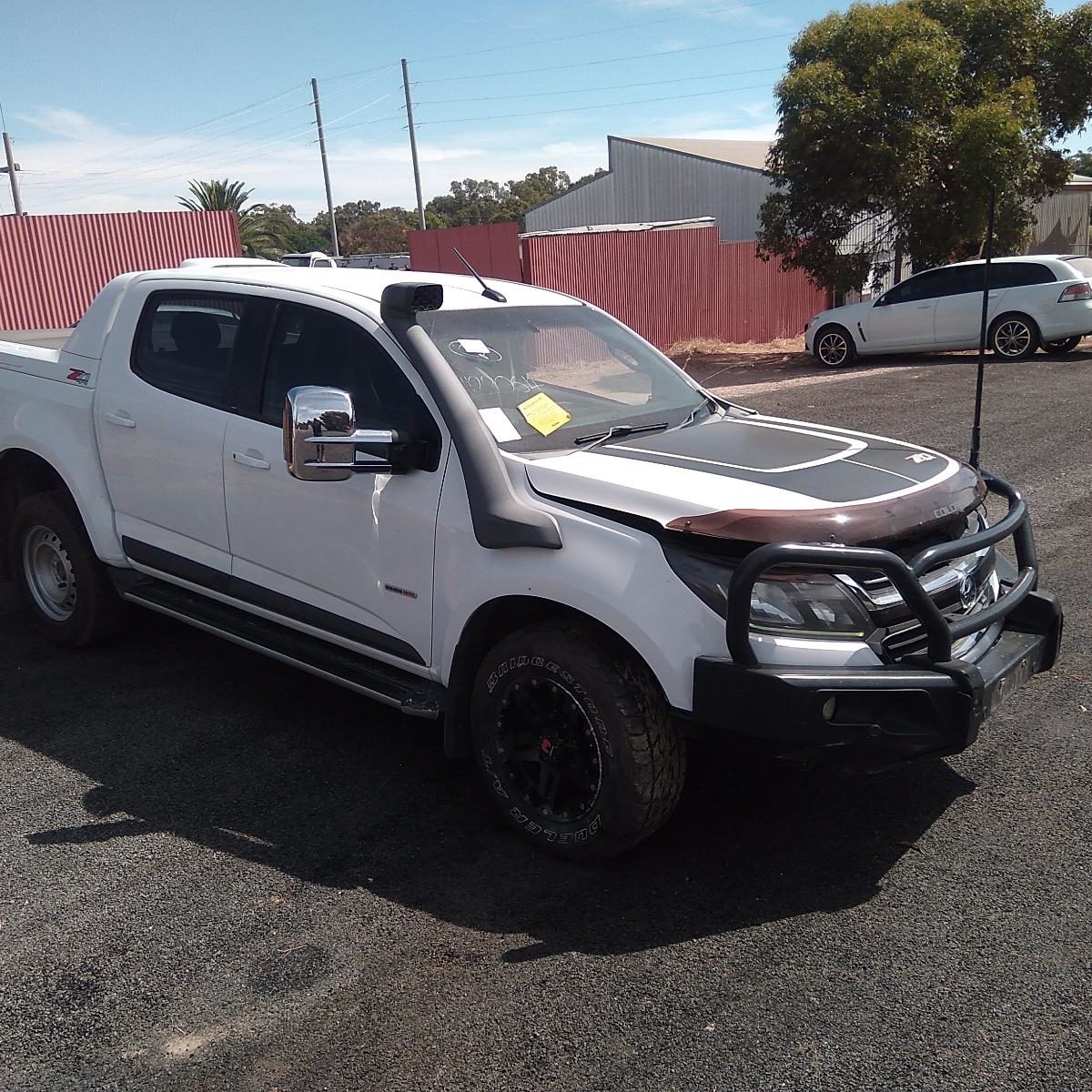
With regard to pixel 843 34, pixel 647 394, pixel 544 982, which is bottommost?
pixel 544 982

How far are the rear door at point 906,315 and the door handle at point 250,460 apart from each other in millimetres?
14597

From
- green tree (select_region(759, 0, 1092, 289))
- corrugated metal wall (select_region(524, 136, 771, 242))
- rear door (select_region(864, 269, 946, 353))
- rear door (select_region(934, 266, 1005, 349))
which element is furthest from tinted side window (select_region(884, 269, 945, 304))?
corrugated metal wall (select_region(524, 136, 771, 242))

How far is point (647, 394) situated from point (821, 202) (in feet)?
53.9

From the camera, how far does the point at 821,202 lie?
64.1 feet

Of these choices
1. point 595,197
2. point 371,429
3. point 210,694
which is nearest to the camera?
point 371,429

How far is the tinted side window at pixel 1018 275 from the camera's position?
16250 mm

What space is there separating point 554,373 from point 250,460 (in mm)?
1251

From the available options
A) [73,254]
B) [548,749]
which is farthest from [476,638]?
[73,254]

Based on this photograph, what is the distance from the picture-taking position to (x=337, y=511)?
13.6ft

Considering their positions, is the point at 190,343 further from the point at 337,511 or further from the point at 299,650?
the point at 299,650

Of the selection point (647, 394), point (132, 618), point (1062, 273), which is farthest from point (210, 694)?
point (1062, 273)

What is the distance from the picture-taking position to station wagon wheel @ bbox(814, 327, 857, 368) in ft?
58.6

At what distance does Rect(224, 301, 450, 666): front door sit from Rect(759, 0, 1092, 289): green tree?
53.3 feet

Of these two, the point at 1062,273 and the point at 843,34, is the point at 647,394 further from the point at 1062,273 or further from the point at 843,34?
the point at 843,34
